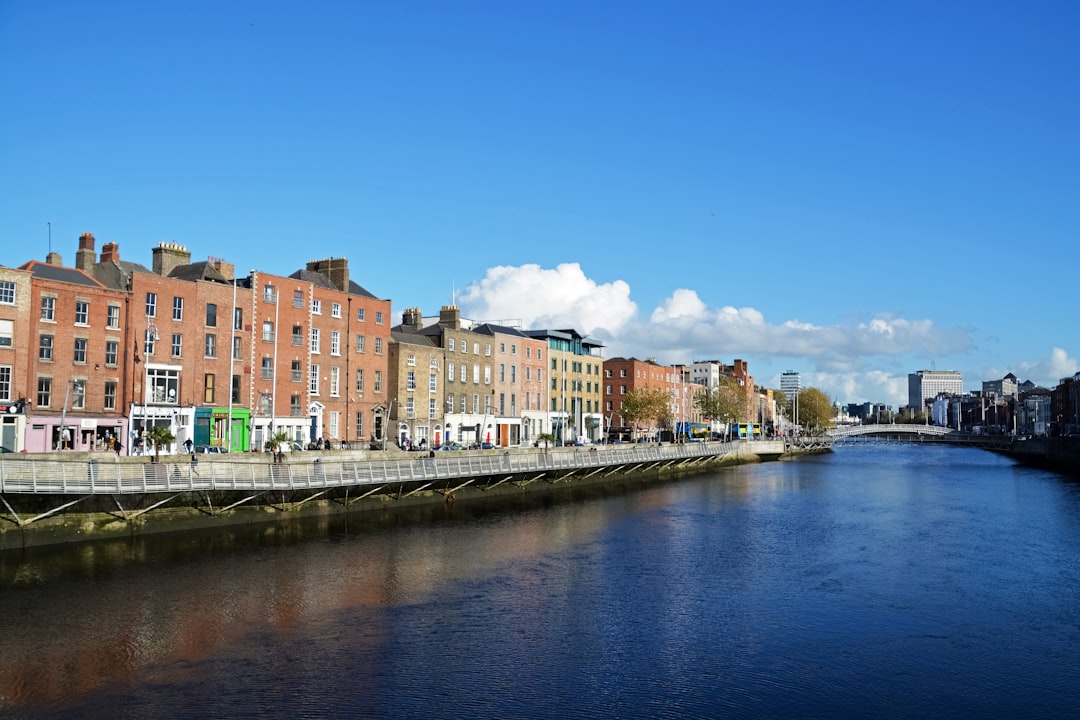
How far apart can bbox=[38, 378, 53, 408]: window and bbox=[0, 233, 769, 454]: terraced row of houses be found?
66 millimetres

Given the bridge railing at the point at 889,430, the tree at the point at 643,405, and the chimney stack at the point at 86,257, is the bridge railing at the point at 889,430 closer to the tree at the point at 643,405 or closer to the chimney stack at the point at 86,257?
the tree at the point at 643,405

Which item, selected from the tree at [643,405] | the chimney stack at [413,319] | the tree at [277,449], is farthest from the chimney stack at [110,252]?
the tree at [643,405]

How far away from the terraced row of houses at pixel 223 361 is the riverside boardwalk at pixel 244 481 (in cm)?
717

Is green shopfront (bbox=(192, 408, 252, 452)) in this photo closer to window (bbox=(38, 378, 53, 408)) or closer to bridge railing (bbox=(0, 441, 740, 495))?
window (bbox=(38, 378, 53, 408))

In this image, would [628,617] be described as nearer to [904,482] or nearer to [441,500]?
[441,500]

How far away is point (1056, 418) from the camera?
198 meters

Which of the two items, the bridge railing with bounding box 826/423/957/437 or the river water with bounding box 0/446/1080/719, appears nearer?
the river water with bounding box 0/446/1080/719

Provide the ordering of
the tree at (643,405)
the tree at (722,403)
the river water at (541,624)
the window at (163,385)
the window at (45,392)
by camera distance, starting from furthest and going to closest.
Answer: the tree at (722,403) < the tree at (643,405) < the window at (163,385) < the window at (45,392) < the river water at (541,624)

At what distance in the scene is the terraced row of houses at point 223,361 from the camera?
161 feet

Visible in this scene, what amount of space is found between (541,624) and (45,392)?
3619cm

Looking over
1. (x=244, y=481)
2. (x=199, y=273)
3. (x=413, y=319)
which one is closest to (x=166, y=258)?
(x=199, y=273)

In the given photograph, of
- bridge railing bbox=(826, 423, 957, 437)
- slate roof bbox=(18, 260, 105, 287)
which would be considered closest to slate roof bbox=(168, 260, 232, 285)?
slate roof bbox=(18, 260, 105, 287)

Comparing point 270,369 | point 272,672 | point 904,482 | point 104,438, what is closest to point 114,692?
point 272,672

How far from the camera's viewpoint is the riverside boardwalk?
36.3 metres
